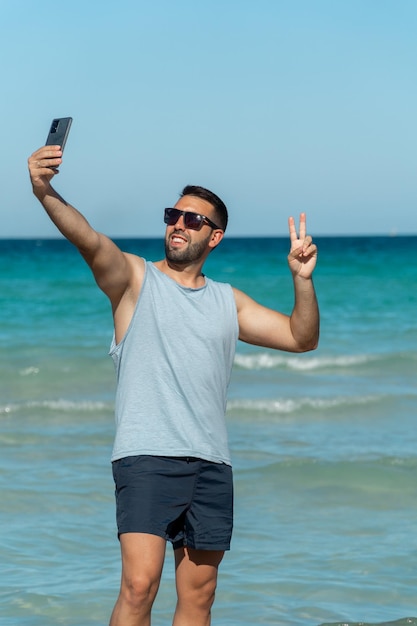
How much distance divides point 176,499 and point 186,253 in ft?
3.06

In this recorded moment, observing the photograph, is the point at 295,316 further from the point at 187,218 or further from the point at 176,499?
the point at 176,499

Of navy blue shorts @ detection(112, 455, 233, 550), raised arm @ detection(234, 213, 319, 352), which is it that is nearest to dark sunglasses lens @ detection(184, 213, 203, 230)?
raised arm @ detection(234, 213, 319, 352)

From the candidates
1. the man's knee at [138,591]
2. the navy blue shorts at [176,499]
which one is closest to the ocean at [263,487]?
the navy blue shorts at [176,499]

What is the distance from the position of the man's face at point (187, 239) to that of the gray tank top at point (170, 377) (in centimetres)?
10

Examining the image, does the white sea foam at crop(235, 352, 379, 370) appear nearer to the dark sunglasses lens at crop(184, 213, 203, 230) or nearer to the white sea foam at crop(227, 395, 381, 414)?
the white sea foam at crop(227, 395, 381, 414)

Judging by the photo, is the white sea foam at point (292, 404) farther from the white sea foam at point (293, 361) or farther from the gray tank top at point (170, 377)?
the gray tank top at point (170, 377)

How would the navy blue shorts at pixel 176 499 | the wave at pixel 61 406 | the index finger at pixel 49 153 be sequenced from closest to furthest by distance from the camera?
1. the index finger at pixel 49 153
2. the navy blue shorts at pixel 176 499
3. the wave at pixel 61 406

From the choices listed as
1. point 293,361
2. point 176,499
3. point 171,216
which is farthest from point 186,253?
point 293,361

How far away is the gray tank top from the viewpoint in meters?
4.01

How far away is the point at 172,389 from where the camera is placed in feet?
13.3

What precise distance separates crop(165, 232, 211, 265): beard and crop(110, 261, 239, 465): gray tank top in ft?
0.28

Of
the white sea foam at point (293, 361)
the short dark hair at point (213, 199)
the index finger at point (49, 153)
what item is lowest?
the index finger at point (49, 153)

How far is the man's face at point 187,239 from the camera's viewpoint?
13.9 feet

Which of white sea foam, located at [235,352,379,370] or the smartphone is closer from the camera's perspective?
the smartphone
